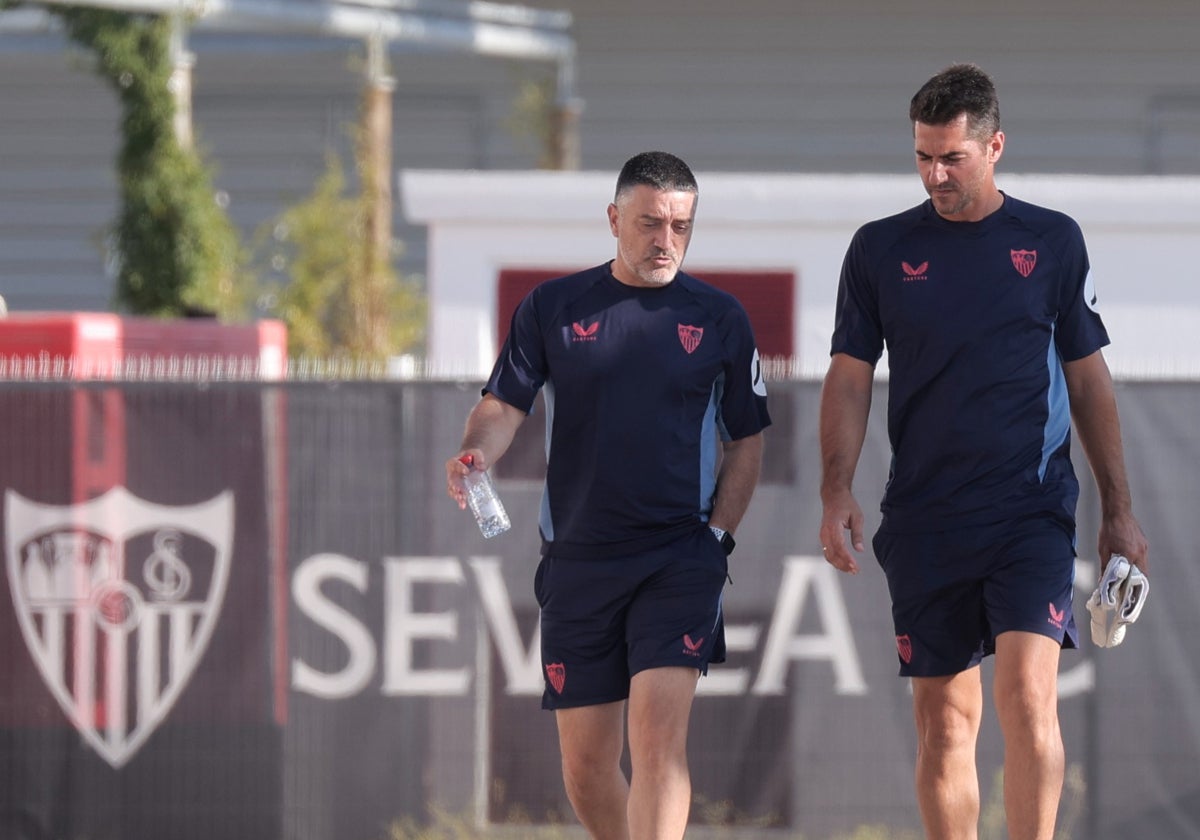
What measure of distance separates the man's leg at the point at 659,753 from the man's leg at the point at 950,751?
2.20 ft

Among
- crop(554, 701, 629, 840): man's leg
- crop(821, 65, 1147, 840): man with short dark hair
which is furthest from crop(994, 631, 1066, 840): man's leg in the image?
crop(554, 701, 629, 840): man's leg

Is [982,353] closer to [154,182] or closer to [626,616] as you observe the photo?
[626,616]

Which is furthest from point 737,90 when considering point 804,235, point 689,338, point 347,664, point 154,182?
point 689,338

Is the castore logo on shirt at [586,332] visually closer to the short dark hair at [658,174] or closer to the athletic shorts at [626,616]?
the short dark hair at [658,174]

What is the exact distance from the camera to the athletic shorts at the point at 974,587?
5.18m

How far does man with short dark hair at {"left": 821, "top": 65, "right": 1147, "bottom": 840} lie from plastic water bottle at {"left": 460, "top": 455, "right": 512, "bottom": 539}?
2.99 feet

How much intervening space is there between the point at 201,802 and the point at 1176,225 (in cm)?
599

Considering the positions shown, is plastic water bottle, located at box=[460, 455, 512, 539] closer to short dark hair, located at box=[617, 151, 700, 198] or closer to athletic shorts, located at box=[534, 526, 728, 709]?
athletic shorts, located at box=[534, 526, 728, 709]

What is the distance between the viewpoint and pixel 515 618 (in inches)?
302

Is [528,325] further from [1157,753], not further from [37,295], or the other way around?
[37,295]

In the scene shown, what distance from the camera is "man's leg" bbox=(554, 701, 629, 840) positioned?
18.5 feet

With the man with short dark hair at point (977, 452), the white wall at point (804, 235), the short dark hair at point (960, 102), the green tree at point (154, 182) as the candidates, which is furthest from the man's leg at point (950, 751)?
the green tree at point (154, 182)

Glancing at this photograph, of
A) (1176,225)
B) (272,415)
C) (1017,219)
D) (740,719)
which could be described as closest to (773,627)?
(740,719)

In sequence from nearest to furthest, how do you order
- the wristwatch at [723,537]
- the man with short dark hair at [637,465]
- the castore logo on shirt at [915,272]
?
the castore logo on shirt at [915,272] → the man with short dark hair at [637,465] → the wristwatch at [723,537]
